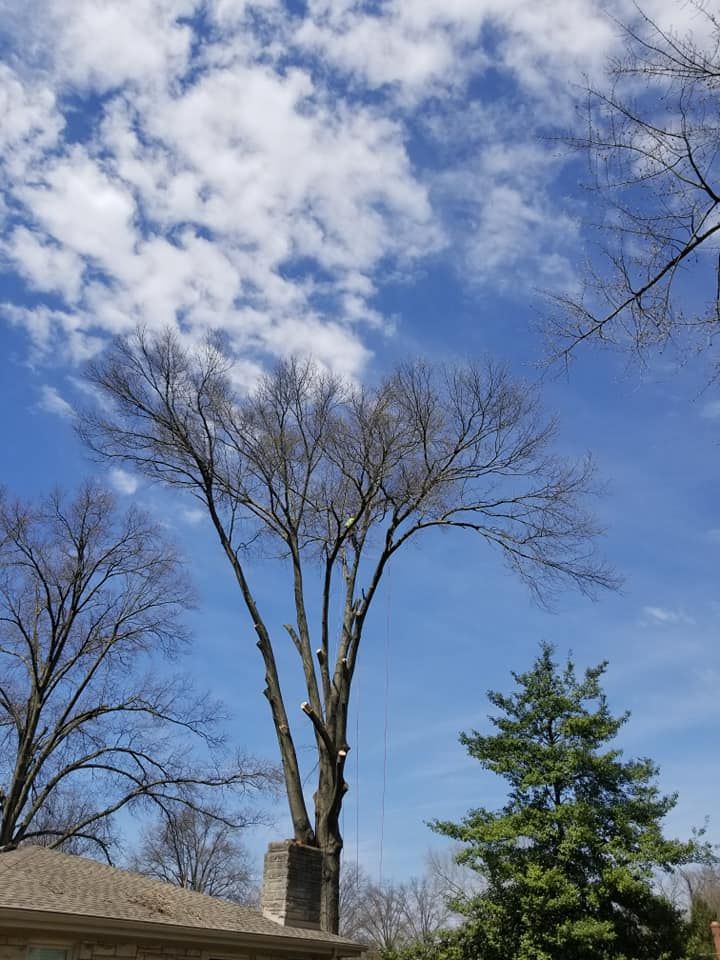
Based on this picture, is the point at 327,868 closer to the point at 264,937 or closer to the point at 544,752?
the point at 264,937

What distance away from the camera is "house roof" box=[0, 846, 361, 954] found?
29.5 feet

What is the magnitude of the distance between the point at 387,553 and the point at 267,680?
3075mm

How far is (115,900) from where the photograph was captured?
32.6 feet

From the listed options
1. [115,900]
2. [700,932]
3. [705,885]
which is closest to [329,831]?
[115,900]

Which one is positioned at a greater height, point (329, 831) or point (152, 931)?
point (329, 831)

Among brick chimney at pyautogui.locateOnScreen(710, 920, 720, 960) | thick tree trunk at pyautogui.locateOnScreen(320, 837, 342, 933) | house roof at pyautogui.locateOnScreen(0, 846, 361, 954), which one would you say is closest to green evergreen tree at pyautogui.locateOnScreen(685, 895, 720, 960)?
brick chimney at pyautogui.locateOnScreen(710, 920, 720, 960)

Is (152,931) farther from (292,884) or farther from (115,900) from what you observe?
(292,884)

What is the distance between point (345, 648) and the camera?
A: 576 inches

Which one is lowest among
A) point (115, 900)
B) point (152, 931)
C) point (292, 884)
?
point (152, 931)

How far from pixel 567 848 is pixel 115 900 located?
859 cm

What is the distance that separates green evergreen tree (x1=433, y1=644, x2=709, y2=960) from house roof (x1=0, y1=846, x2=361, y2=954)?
381 cm

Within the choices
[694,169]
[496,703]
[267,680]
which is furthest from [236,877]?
[694,169]

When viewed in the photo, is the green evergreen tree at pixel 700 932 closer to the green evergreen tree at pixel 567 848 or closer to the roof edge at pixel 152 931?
the green evergreen tree at pixel 567 848

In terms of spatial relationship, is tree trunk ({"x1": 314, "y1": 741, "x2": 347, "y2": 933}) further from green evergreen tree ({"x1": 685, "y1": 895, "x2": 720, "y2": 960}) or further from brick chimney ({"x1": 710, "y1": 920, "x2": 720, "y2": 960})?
brick chimney ({"x1": 710, "y1": 920, "x2": 720, "y2": 960})
